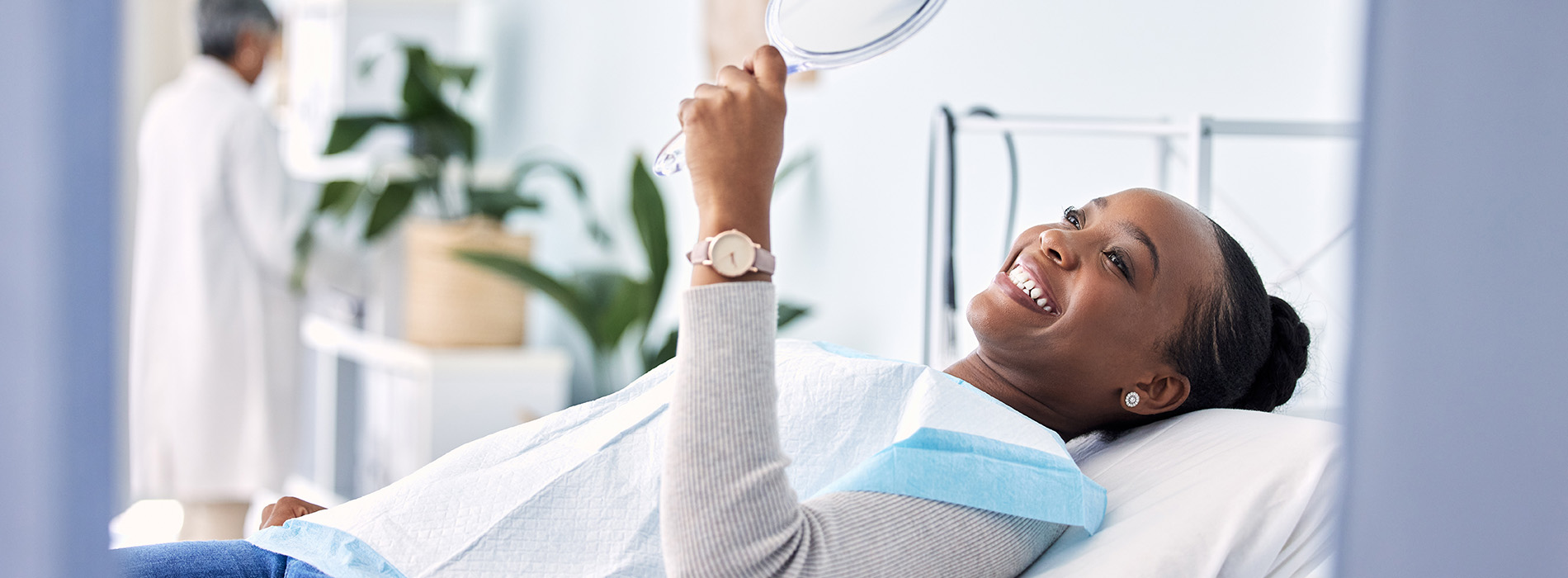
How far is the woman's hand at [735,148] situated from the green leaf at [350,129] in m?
2.95

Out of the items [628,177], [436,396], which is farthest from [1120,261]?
[628,177]

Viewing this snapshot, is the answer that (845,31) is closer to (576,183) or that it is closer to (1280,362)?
(1280,362)

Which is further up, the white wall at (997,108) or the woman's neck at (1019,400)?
the white wall at (997,108)

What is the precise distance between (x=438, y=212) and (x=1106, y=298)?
3002mm

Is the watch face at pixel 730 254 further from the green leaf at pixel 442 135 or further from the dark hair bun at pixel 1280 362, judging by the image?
the green leaf at pixel 442 135

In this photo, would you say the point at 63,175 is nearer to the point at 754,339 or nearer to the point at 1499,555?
the point at 754,339

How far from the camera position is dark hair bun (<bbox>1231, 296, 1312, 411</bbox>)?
1172mm

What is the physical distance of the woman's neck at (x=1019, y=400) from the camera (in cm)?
121

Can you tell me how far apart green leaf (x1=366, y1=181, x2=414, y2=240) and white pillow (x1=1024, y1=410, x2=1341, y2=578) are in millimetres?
2787

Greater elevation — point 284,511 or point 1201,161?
point 1201,161

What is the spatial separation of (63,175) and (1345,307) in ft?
1.59

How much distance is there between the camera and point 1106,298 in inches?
43.2

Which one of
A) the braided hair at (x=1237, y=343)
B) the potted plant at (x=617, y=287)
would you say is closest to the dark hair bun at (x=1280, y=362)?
the braided hair at (x=1237, y=343)

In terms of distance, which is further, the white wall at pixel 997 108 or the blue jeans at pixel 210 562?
the white wall at pixel 997 108
